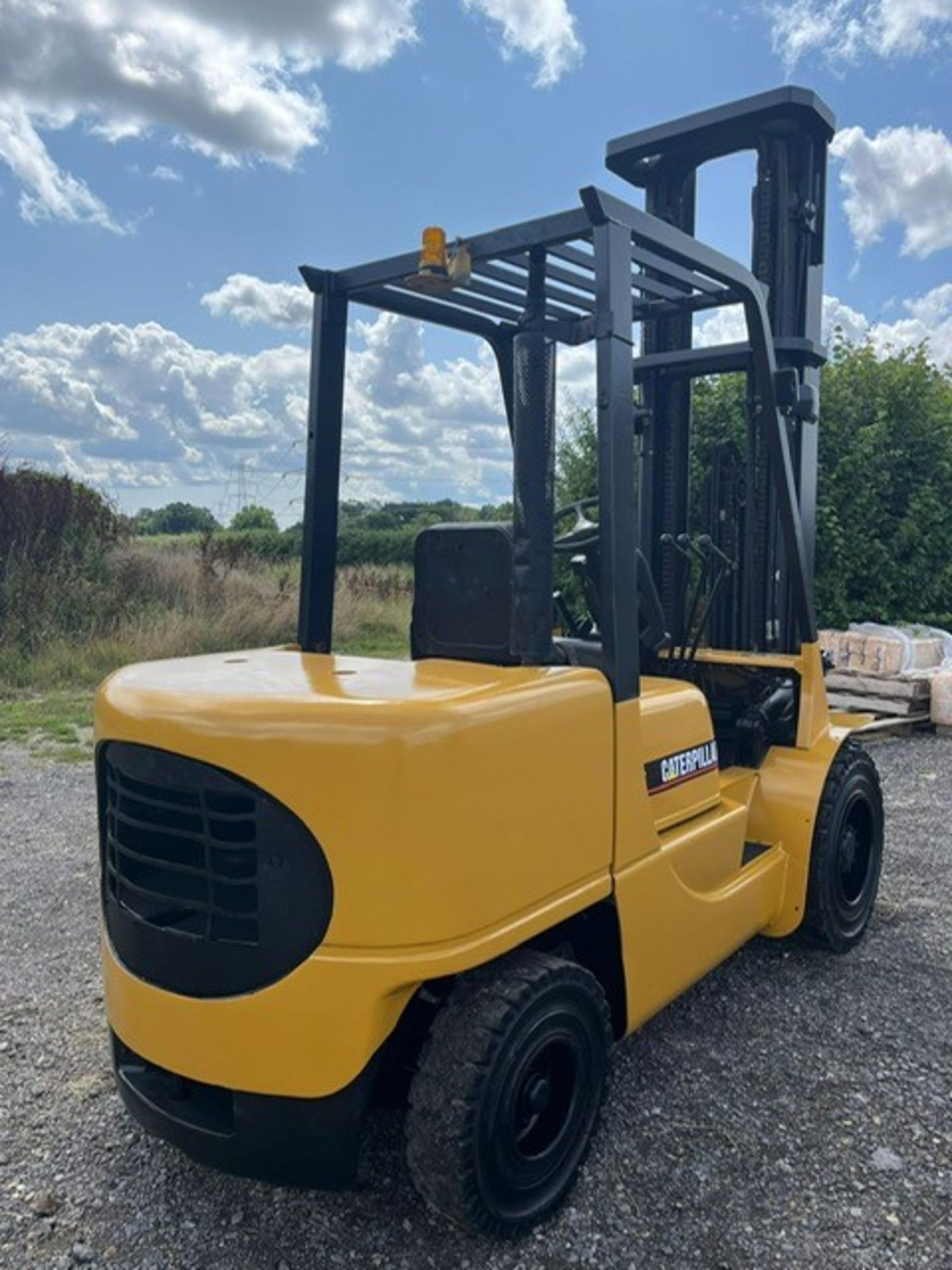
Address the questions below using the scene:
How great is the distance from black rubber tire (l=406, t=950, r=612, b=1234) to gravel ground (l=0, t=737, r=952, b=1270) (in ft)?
0.46

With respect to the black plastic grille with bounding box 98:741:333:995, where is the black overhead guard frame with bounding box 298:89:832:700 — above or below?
above

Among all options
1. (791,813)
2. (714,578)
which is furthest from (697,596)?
(791,813)

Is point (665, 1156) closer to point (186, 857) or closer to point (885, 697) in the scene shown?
point (186, 857)

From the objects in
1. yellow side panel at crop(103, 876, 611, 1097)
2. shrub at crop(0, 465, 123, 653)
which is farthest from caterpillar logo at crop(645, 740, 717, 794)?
shrub at crop(0, 465, 123, 653)

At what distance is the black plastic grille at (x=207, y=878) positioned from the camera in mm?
2297

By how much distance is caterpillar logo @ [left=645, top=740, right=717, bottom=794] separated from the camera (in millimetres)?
3021

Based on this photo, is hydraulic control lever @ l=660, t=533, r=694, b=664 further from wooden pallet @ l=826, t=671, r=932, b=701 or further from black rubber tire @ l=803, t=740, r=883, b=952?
wooden pallet @ l=826, t=671, r=932, b=701

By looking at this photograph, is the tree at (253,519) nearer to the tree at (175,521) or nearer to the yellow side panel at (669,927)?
the tree at (175,521)

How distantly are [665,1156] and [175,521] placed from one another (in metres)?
25.4

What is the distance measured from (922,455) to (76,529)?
33.3 feet

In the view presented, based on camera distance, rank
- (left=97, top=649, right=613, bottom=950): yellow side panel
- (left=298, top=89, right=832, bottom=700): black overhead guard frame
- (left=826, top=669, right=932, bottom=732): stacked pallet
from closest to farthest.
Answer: (left=97, top=649, right=613, bottom=950): yellow side panel
(left=298, top=89, right=832, bottom=700): black overhead guard frame
(left=826, top=669, right=932, bottom=732): stacked pallet

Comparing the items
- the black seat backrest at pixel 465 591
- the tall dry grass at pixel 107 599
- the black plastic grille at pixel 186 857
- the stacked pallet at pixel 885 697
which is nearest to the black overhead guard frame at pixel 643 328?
the black seat backrest at pixel 465 591

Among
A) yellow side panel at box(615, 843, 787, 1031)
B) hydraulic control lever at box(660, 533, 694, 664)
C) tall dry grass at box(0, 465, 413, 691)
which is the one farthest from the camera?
tall dry grass at box(0, 465, 413, 691)

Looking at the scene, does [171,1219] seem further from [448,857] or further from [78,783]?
[78,783]
